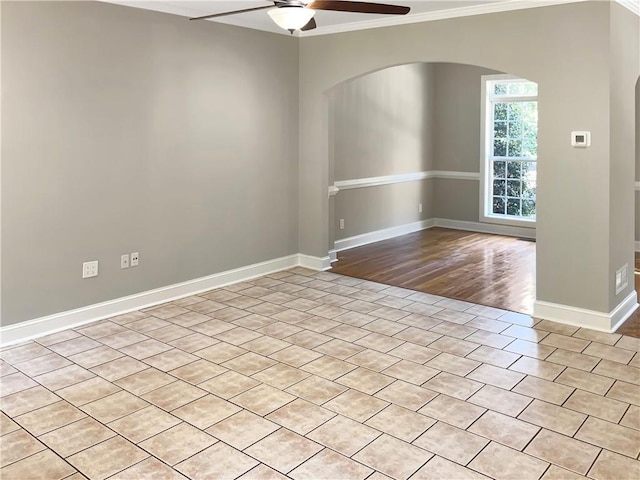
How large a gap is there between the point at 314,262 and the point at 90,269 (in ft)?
8.03

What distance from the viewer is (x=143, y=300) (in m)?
4.90

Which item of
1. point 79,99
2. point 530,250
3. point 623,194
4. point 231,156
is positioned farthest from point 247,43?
point 530,250

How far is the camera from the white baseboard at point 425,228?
730cm

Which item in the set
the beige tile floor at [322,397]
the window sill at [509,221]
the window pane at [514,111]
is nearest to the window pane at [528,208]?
the window sill at [509,221]

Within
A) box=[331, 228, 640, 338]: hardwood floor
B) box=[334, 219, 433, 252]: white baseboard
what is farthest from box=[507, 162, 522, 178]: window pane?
box=[334, 219, 433, 252]: white baseboard

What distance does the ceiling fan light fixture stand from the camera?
3211 mm

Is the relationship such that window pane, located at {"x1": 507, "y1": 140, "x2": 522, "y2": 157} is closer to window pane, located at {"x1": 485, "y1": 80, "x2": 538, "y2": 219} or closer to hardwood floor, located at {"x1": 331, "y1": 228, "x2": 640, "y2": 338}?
window pane, located at {"x1": 485, "y1": 80, "x2": 538, "y2": 219}

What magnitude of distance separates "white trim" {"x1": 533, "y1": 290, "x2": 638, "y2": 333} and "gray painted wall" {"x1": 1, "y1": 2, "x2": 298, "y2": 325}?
9.08ft

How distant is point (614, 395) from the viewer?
3254 mm

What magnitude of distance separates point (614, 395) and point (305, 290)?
2.87 metres

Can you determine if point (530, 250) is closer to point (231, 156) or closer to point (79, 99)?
point (231, 156)

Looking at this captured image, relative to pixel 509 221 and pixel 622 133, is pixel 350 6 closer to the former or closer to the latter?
pixel 622 133

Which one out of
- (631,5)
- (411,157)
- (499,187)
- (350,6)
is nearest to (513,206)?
(499,187)

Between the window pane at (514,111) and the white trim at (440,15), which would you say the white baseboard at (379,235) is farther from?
the white trim at (440,15)
